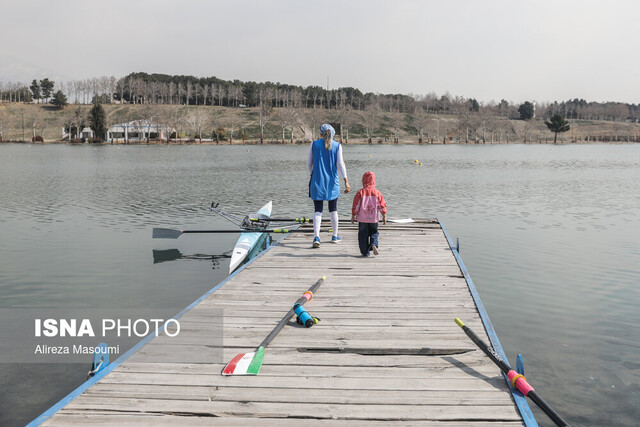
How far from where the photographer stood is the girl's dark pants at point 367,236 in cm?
1095

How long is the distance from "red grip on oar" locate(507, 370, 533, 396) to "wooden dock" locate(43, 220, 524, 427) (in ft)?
0.45

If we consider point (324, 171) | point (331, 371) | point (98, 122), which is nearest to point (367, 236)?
point (324, 171)

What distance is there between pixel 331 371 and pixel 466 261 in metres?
10.5

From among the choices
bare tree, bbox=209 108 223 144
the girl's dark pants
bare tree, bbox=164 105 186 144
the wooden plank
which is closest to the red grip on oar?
the wooden plank

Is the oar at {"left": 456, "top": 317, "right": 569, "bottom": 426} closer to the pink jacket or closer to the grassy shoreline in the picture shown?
the pink jacket

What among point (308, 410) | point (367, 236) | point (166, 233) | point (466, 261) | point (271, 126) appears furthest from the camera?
point (271, 126)

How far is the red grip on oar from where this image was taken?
476 centimetres

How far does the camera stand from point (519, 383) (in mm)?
4852

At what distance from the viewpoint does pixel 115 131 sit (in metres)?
130

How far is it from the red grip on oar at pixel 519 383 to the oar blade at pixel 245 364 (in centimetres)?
263

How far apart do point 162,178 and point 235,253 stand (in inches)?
1165

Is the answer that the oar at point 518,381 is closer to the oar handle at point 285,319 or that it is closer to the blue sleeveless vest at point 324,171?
the oar handle at point 285,319

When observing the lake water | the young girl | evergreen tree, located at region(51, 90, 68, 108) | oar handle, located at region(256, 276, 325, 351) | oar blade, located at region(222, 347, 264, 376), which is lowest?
the lake water

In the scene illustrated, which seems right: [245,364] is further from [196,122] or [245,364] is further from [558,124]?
[558,124]
